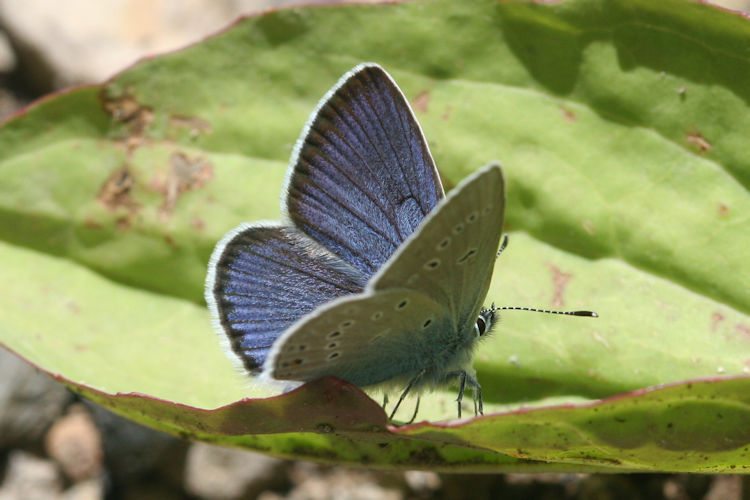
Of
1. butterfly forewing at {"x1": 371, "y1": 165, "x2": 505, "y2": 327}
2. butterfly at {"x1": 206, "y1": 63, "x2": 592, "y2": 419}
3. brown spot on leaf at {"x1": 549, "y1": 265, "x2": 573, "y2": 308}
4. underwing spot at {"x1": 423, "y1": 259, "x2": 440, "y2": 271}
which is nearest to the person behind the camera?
butterfly forewing at {"x1": 371, "y1": 165, "x2": 505, "y2": 327}

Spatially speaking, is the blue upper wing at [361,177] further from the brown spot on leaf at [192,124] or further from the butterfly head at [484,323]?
the brown spot on leaf at [192,124]

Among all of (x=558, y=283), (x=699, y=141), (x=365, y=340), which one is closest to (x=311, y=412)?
(x=365, y=340)

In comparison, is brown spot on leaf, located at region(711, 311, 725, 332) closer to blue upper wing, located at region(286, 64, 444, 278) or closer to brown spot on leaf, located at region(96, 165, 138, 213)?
blue upper wing, located at region(286, 64, 444, 278)

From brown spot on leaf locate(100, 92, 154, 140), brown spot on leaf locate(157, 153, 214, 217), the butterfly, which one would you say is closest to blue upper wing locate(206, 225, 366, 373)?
the butterfly

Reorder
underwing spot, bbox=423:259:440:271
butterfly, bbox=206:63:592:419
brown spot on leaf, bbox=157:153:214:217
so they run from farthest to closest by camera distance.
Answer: brown spot on leaf, bbox=157:153:214:217
butterfly, bbox=206:63:592:419
underwing spot, bbox=423:259:440:271

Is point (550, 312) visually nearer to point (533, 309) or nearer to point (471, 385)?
point (533, 309)

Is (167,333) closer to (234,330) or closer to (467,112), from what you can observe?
(234,330)

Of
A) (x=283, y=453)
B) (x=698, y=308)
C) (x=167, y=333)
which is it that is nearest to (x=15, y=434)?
(x=167, y=333)
